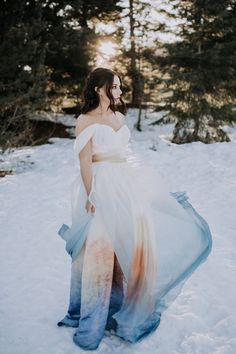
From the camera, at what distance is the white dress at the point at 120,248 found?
105 inches

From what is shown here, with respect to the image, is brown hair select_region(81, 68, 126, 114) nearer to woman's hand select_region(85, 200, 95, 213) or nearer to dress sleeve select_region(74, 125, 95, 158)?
dress sleeve select_region(74, 125, 95, 158)

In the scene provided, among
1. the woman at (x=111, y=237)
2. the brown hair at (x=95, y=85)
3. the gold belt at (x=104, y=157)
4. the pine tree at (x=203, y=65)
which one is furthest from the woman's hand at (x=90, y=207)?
the pine tree at (x=203, y=65)

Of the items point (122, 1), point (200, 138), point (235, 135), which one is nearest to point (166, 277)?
point (200, 138)

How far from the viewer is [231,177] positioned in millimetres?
7527

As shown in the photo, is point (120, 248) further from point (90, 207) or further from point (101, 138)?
point (101, 138)

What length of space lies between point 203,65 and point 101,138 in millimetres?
10405

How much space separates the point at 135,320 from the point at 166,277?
43 cm

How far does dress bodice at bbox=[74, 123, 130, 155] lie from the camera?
8.59 feet

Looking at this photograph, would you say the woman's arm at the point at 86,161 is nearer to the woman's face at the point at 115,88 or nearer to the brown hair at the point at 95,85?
the brown hair at the point at 95,85

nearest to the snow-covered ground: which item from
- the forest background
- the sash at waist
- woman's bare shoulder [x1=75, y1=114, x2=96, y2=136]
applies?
the sash at waist

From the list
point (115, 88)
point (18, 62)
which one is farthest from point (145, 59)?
point (115, 88)

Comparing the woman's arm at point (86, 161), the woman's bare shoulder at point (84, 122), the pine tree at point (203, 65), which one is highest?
the pine tree at point (203, 65)

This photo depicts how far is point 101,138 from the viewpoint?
8.71 feet

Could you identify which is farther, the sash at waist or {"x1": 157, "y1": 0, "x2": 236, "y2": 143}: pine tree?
{"x1": 157, "y1": 0, "x2": 236, "y2": 143}: pine tree
